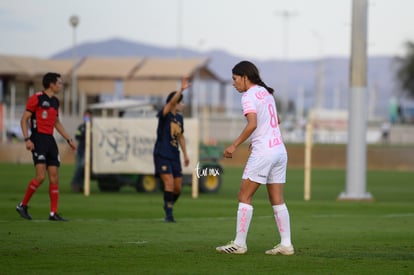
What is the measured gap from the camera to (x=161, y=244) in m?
14.1

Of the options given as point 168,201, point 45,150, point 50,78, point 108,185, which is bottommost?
point 108,185

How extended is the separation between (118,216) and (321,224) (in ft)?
12.3

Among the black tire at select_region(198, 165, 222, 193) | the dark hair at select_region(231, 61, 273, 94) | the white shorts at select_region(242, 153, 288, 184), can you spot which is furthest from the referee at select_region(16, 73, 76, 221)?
the black tire at select_region(198, 165, 222, 193)

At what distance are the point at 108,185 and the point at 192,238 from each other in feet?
51.3

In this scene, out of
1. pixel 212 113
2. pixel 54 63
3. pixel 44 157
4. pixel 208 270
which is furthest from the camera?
pixel 212 113

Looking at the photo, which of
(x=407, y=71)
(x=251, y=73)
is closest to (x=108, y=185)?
(x=251, y=73)

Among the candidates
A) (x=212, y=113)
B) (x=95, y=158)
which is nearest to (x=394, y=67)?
(x=212, y=113)

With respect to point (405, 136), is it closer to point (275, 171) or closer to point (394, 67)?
point (394, 67)

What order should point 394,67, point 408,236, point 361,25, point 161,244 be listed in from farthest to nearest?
1. point 394,67
2. point 361,25
3. point 408,236
4. point 161,244

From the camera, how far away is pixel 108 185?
30.6 m

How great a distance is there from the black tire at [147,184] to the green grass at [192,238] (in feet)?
9.17

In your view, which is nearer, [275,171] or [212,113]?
[275,171]

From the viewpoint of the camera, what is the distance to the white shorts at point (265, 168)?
12.9 metres

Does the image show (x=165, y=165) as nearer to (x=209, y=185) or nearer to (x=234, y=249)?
(x=234, y=249)
